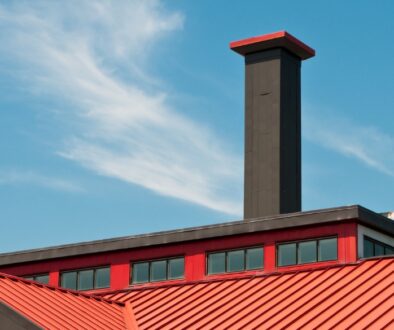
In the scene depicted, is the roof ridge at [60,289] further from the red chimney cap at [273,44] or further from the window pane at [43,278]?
the red chimney cap at [273,44]

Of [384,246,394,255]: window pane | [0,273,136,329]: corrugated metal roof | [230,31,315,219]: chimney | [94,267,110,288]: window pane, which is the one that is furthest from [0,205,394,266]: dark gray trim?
[0,273,136,329]: corrugated metal roof

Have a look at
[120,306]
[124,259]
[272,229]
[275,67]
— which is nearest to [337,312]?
[272,229]

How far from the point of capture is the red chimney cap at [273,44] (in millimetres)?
41781

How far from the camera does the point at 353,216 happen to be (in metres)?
34.7

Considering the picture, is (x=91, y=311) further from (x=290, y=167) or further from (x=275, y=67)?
(x=275, y=67)

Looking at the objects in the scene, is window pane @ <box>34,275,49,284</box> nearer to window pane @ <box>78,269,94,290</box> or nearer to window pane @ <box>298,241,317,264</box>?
window pane @ <box>78,269,94,290</box>

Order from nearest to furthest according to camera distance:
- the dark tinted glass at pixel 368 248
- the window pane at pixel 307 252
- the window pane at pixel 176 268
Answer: the dark tinted glass at pixel 368 248, the window pane at pixel 307 252, the window pane at pixel 176 268

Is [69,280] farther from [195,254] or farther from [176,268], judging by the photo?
[195,254]

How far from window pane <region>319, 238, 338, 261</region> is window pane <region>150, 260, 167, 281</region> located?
6567mm

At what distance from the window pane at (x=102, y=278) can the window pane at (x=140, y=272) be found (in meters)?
1.26

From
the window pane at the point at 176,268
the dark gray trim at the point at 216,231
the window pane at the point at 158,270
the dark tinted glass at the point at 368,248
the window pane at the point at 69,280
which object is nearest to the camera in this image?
the dark gray trim at the point at 216,231

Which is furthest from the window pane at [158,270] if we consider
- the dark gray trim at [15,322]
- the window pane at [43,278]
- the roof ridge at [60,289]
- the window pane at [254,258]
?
the dark gray trim at [15,322]

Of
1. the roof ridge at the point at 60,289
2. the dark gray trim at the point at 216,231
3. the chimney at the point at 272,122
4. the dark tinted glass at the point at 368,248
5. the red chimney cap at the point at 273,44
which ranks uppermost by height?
the red chimney cap at the point at 273,44

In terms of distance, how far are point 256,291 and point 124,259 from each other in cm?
743
